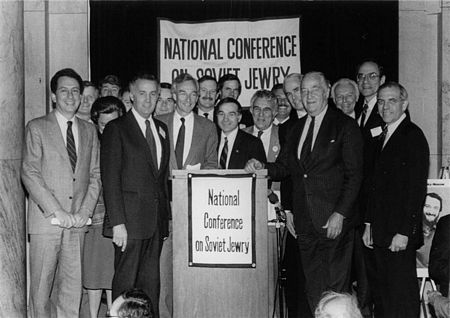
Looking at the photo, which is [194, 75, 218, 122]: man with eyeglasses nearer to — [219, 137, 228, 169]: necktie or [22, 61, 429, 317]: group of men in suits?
[219, 137, 228, 169]: necktie

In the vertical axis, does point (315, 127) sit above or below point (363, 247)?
above

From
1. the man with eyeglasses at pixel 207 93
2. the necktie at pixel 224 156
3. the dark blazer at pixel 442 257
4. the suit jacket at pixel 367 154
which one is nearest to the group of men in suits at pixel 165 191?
the suit jacket at pixel 367 154

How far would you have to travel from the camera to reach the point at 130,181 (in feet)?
15.3

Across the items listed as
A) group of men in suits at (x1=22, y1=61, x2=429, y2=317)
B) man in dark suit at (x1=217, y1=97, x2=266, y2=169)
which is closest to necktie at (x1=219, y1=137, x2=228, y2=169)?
man in dark suit at (x1=217, y1=97, x2=266, y2=169)

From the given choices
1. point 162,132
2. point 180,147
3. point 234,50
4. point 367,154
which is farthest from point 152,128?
point 234,50

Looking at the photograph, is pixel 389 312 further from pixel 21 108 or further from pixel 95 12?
pixel 95 12

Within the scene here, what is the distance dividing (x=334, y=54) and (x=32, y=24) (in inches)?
133

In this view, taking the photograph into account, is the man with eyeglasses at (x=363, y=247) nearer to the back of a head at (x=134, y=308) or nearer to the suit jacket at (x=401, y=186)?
the suit jacket at (x=401, y=186)

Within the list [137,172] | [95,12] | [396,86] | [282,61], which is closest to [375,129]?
[396,86]

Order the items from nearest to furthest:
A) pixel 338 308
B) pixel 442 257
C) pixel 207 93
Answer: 1. pixel 338 308
2. pixel 442 257
3. pixel 207 93

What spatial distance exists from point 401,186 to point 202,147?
1.53 meters

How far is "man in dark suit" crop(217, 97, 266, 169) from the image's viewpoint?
5.34 meters

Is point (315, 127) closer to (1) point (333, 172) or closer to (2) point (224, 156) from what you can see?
(1) point (333, 172)

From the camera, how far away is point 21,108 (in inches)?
185
